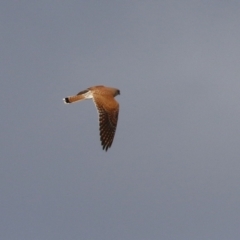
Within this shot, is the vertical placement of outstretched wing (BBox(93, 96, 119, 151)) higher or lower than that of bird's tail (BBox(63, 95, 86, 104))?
lower

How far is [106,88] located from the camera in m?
57.8

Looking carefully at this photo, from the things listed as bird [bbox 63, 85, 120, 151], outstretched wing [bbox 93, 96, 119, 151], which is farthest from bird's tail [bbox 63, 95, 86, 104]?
outstretched wing [bbox 93, 96, 119, 151]

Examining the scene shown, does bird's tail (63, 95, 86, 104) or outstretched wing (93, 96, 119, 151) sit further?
bird's tail (63, 95, 86, 104)

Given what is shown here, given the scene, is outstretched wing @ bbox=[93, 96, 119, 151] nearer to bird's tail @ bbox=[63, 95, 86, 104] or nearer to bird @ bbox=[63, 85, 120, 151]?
bird @ bbox=[63, 85, 120, 151]

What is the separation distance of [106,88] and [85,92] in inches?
47.1

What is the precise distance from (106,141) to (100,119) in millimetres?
1207

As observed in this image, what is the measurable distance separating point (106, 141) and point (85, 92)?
13.6 ft

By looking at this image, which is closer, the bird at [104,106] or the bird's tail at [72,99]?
the bird at [104,106]

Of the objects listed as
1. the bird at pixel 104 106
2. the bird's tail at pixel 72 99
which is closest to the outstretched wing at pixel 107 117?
the bird at pixel 104 106

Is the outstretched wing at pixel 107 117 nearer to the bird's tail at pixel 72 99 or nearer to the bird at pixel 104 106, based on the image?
the bird at pixel 104 106

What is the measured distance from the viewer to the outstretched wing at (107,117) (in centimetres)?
5403

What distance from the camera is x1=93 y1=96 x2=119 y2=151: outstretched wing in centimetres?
5403

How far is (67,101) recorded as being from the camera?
188ft

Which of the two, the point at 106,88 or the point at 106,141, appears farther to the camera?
the point at 106,88
